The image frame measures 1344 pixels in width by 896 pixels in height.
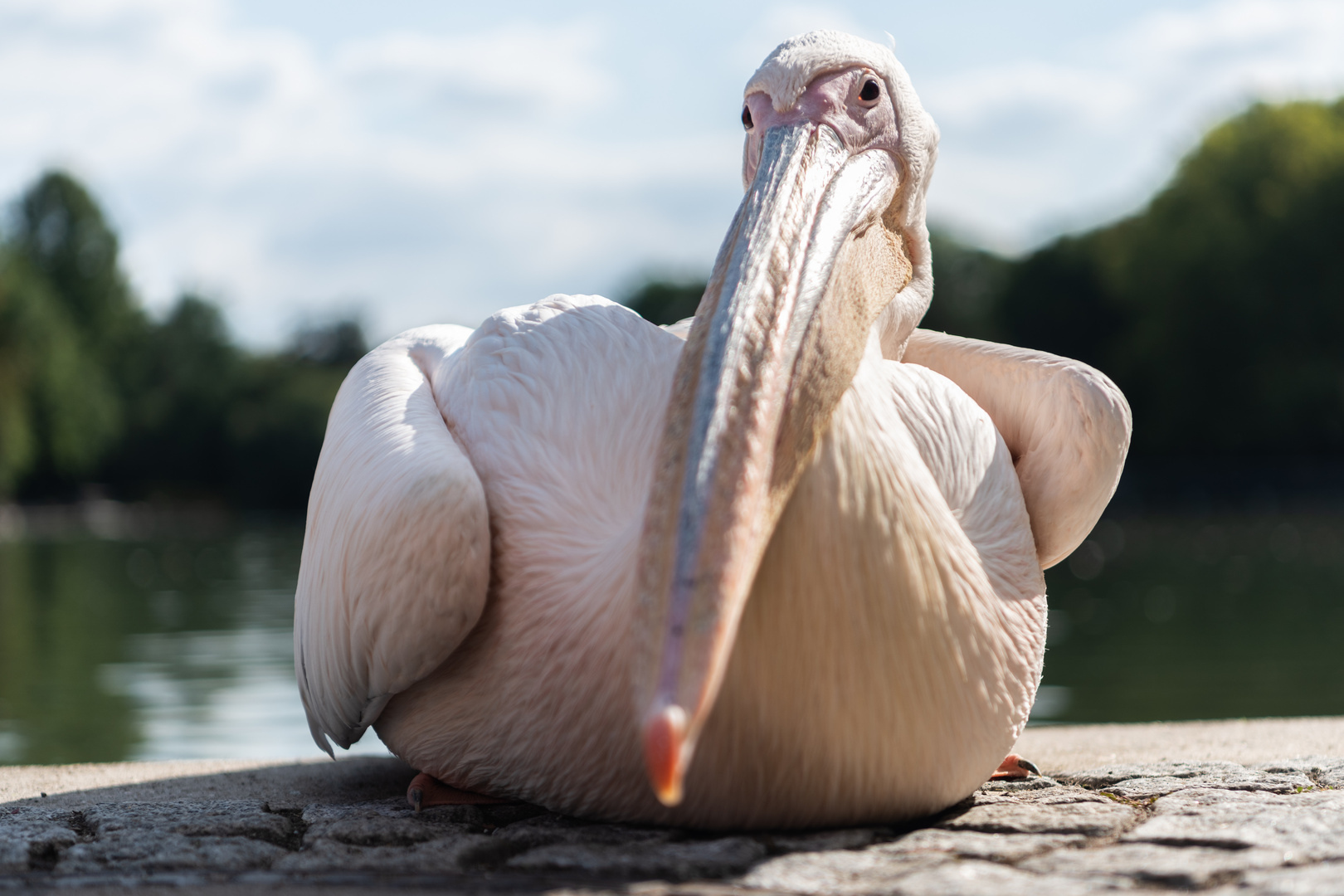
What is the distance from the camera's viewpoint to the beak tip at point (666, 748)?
2.04m

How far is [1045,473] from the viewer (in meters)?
3.43

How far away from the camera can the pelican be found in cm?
249

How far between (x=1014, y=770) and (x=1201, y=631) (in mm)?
11359

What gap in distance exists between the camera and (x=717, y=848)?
2.76m

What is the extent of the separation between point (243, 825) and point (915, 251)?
2.27m

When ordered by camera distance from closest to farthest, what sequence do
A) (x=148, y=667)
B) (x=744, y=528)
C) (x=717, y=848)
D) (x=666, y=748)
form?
1. (x=666, y=748)
2. (x=744, y=528)
3. (x=717, y=848)
4. (x=148, y=667)

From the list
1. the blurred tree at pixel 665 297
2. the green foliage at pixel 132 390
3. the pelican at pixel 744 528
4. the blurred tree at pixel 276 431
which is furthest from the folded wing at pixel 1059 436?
the blurred tree at pixel 665 297

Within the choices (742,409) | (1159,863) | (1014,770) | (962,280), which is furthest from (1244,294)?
(742,409)

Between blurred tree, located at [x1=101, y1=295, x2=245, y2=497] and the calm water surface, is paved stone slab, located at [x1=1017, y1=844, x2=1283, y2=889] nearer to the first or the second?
the calm water surface

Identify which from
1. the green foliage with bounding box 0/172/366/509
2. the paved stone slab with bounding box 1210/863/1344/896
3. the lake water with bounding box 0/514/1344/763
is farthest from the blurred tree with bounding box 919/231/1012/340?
the paved stone slab with bounding box 1210/863/1344/896

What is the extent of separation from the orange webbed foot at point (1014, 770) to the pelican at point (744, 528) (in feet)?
2.10

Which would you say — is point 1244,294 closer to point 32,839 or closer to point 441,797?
point 441,797

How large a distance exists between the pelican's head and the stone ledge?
0.39 m

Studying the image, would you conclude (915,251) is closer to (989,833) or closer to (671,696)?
(989,833)
